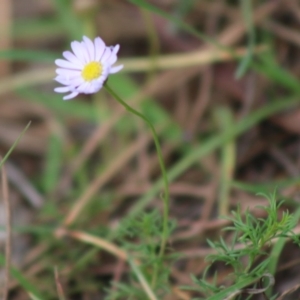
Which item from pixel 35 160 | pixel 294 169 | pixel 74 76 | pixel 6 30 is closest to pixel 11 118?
pixel 35 160

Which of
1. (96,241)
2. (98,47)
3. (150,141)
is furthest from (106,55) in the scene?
(150,141)

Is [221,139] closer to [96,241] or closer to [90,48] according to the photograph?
[96,241]

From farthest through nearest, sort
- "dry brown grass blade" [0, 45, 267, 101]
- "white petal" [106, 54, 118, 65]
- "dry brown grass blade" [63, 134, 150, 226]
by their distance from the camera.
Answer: "dry brown grass blade" [0, 45, 267, 101], "dry brown grass blade" [63, 134, 150, 226], "white petal" [106, 54, 118, 65]

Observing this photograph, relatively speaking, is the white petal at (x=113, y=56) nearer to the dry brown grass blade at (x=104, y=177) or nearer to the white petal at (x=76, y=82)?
the white petal at (x=76, y=82)

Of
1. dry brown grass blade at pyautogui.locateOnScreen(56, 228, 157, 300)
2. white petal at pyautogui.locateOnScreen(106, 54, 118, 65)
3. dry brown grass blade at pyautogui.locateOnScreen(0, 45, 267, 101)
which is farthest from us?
dry brown grass blade at pyautogui.locateOnScreen(0, 45, 267, 101)

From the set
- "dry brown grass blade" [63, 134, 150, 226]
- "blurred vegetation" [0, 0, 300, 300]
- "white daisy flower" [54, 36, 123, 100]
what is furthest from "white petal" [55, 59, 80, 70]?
"dry brown grass blade" [63, 134, 150, 226]

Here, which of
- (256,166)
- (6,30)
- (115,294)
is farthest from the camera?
(6,30)

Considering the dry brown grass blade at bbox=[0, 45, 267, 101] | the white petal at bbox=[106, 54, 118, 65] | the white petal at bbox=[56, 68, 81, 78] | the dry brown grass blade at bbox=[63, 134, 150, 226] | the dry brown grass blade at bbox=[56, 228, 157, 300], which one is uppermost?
the dry brown grass blade at bbox=[0, 45, 267, 101]

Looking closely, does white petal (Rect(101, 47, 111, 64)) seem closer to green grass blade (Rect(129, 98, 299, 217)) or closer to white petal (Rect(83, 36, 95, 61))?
white petal (Rect(83, 36, 95, 61))

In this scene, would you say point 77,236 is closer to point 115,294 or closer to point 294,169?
point 115,294
